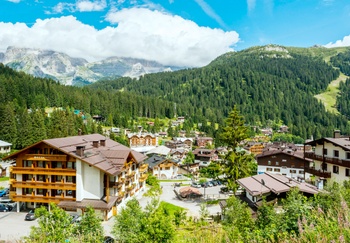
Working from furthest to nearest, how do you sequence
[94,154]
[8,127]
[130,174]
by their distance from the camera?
[8,127] → [130,174] → [94,154]

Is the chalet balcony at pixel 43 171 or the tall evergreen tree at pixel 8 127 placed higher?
the tall evergreen tree at pixel 8 127

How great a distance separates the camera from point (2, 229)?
34000 millimetres

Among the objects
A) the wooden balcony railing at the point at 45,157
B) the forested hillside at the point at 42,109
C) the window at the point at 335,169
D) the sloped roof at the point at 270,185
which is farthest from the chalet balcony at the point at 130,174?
the forested hillside at the point at 42,109

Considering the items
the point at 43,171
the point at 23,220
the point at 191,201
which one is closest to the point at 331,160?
the point at 191,201

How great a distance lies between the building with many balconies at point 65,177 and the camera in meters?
38.9

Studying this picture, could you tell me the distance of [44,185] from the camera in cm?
4022

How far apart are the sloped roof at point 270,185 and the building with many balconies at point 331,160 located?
6.36m

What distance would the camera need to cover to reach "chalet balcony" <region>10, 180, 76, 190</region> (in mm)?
39406

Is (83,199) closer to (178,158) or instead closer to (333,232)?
(333,232)

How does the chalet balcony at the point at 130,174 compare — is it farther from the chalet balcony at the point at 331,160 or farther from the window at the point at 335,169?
the window at the point at 335,169

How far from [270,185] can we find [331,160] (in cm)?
1432

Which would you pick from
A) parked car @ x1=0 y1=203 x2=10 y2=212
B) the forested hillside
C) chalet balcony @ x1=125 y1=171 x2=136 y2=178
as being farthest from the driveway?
the forested hillside

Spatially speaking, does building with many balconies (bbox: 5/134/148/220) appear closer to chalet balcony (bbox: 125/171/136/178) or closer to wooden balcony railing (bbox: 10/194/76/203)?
wooden balcony railing (bbox: 10/194/76/203)

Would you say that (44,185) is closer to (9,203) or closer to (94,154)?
(94,154)
